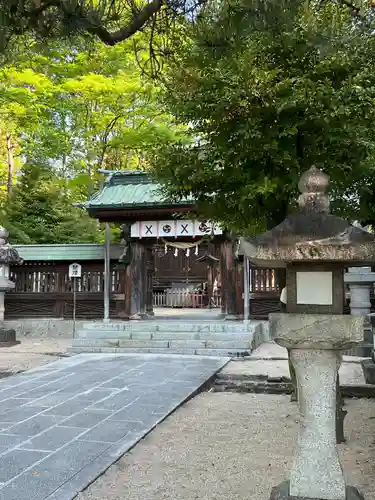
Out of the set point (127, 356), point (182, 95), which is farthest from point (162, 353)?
point (182, 95)

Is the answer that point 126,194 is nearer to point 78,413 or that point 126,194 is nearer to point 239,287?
point 239,287

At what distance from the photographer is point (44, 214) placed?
70.1 ft

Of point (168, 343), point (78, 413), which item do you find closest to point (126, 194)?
point (168, 343)

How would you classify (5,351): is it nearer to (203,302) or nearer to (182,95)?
(182,95)

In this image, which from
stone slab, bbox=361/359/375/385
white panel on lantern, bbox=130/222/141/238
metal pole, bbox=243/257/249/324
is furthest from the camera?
white panel on lantern, bbox=130/222/141/238

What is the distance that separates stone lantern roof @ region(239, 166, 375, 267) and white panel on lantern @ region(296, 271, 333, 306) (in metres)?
0.20

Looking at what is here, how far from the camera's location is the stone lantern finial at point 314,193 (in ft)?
11.7

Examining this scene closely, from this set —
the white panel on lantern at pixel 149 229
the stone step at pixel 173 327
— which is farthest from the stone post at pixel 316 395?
the white panel on lantern at pixel 149 229

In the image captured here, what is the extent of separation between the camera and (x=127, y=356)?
1095 cm

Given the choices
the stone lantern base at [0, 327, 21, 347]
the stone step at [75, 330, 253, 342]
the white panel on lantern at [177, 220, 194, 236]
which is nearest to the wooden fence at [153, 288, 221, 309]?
the white panel on lantern at [177, 220, 194, 236]

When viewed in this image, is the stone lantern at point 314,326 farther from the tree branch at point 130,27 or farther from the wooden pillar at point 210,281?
the wooden pillar at point 210,281

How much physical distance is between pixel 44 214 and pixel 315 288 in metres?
19.4

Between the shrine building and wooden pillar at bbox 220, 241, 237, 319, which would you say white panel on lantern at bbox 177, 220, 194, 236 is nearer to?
the shrine building

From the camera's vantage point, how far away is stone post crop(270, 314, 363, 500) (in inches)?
134
